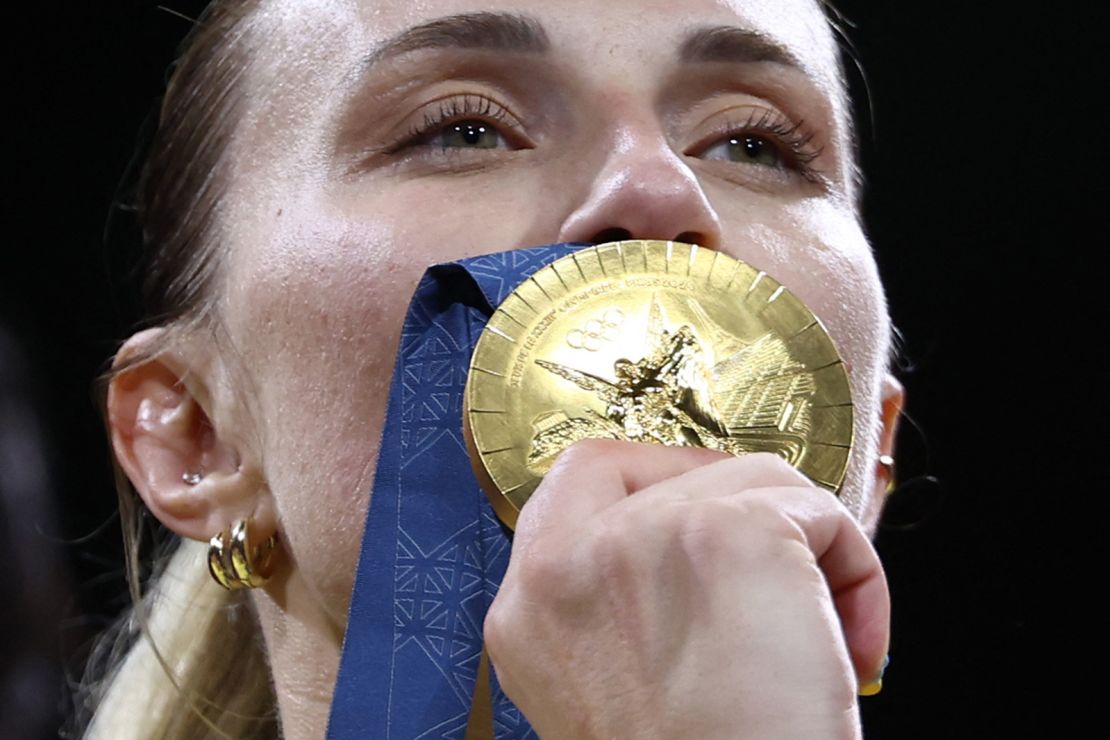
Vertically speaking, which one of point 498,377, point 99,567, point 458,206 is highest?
point 458,206

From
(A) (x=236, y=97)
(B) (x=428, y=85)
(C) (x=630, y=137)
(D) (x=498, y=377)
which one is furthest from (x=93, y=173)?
(D) (x=498, y=377)

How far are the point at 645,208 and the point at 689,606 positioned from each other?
47 cm

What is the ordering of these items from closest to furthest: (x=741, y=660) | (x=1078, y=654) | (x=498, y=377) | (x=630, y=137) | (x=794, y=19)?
(x=741, y=660), (x=498, y=377), (x=630, y=137), (x=794, y=19), (x=1078, y=654)

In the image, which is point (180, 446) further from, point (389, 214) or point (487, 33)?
point (487, 33)

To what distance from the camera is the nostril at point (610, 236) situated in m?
1.22

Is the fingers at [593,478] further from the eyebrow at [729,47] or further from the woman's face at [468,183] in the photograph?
the eyebrow at [729,47]

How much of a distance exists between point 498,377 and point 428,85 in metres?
0.43

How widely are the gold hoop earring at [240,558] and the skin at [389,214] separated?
2 cm

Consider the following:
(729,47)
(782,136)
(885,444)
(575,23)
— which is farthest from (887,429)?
(575,23)

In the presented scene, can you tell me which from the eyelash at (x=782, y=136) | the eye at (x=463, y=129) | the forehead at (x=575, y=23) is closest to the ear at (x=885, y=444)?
the eyelash at (x=782, y=136)

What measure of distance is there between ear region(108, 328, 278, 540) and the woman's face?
7 centimetres

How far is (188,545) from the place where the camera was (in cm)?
190

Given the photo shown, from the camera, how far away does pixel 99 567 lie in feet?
7.73

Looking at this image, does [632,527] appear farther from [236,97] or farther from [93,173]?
[93,173]
